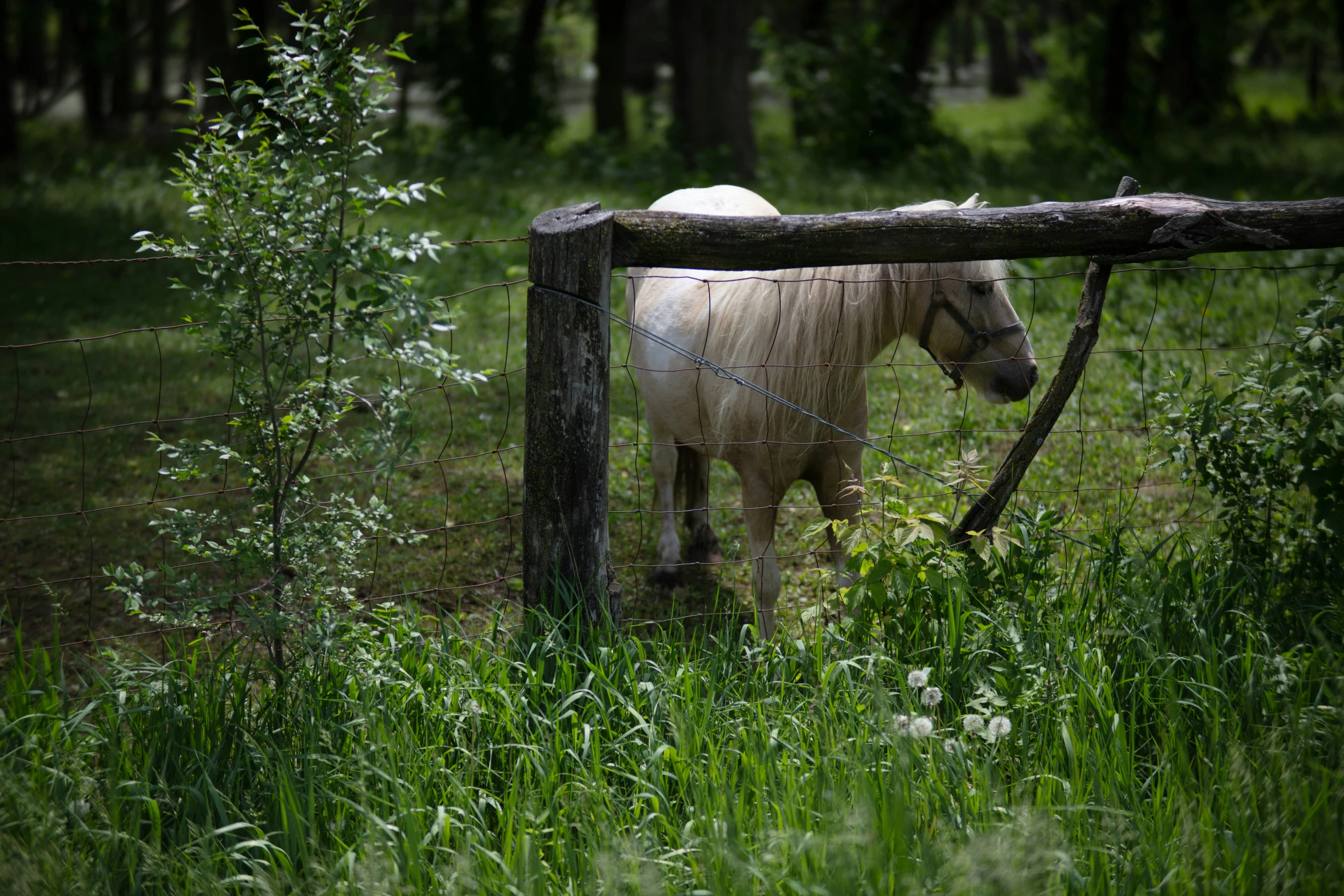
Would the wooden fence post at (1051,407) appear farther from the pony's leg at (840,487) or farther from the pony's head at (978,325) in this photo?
the pony's leg at (840,487)

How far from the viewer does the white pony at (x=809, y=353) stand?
11.2 ft

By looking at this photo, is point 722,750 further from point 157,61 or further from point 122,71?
point 122,71

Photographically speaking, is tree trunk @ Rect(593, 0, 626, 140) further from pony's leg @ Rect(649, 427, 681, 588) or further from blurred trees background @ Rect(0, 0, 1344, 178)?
pony's leg @ Rect(649, 427, 681, 588)

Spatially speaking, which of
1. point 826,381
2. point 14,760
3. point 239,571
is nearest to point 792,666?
point 826,381

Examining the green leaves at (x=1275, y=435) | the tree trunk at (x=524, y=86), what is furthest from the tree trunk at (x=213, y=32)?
the green leaves at (x=1275, y=435)

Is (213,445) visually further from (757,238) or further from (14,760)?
(757,238)

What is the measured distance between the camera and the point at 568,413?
295cm

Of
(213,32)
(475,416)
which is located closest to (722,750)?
(475,416)

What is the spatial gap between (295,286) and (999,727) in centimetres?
235

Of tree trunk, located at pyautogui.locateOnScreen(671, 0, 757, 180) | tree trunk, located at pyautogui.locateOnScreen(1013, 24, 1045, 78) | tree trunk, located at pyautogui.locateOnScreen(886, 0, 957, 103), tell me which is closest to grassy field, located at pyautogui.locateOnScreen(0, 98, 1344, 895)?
tree trunk, located at pyautogui.locateOnScreen(671, 0, 757, 180)

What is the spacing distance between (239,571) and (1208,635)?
122 inches

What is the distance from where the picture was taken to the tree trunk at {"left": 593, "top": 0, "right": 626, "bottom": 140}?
1639cm

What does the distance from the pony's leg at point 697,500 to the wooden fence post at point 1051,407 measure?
1.59 meters

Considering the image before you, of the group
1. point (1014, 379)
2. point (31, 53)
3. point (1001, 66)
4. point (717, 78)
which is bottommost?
point (1014, 379)
